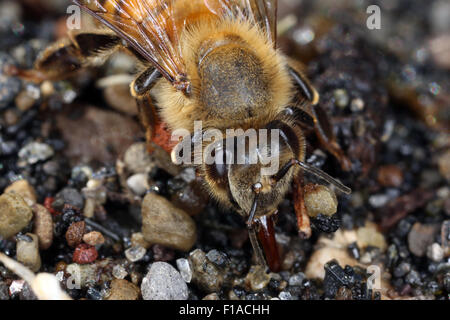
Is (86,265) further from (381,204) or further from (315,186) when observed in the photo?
(381,204)

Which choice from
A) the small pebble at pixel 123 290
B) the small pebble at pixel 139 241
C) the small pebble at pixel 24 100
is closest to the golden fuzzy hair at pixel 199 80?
the small pebble at pixel 139 241

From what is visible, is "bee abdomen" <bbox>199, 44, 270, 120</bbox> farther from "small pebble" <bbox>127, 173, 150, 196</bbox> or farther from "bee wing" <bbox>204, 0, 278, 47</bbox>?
"small pebble" <bbox>127, 173, 150, 196</bbox>

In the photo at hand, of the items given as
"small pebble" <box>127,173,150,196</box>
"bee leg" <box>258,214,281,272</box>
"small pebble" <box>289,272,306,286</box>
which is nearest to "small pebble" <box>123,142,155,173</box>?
"small pebble" <box>127,173,150,196</box>

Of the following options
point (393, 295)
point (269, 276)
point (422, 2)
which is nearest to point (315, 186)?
point (269, 276)

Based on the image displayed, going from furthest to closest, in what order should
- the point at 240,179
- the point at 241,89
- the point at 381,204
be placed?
the point at 381,204, the point at 241,89, the point at 240,179

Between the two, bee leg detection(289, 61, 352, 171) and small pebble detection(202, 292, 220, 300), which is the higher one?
bee leg detection(289, 61, 352, 171)
